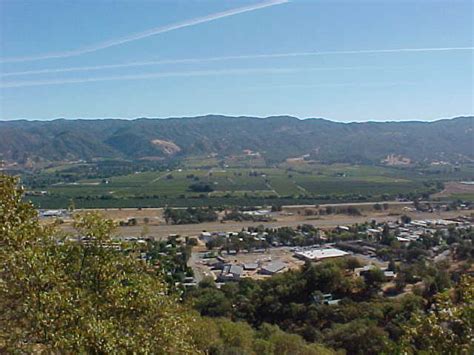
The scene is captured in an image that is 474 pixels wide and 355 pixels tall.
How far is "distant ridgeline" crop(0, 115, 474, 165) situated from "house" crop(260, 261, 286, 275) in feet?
266

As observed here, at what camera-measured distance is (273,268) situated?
26.8 metres

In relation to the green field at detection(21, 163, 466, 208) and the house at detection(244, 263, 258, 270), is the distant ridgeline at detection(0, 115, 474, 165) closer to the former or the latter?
the green field at detection(21, 163, 466, 208)

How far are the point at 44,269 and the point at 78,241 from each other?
4.77ft

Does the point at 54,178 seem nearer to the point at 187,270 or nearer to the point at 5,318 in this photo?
the point at 187,270

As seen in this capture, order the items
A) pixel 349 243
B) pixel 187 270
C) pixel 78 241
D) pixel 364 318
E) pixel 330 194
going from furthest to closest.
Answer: pixel 330 194
pixel 349 243
pixel 187 270
pixel 364 318
pixel 78 241

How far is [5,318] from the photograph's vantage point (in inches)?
184

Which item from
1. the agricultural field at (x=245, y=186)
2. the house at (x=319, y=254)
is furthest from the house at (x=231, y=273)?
the agricultural field at (x=245, y=186)

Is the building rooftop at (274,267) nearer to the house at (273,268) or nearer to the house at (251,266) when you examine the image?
the house at (273,268)

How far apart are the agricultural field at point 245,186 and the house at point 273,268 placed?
25.5 m

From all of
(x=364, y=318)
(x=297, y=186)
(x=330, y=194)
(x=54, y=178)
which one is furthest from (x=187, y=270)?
(x=54, y=178)

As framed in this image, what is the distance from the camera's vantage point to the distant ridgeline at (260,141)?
372 feet

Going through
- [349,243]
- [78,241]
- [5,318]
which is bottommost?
[349,243]

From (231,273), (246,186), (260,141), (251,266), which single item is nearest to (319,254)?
(251,266)

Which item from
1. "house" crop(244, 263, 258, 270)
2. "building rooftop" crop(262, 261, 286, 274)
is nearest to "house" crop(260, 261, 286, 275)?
→ "building rooftop" crop(262, 261, 286, 274)
